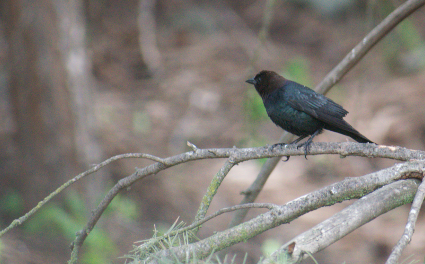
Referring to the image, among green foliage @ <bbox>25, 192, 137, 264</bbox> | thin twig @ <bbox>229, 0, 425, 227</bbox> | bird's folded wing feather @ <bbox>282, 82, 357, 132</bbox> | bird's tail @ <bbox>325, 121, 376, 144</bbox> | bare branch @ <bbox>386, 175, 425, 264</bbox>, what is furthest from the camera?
green foliage @ <bbox>25, 192, 137, 264</bbox>

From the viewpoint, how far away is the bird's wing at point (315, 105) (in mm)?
3457

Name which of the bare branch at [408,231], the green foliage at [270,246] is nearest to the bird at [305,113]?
the bare branch at [408,231]

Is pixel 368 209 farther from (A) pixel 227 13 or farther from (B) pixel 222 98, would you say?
(A) pixel 227 13

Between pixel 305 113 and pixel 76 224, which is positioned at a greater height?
pixel 76 224

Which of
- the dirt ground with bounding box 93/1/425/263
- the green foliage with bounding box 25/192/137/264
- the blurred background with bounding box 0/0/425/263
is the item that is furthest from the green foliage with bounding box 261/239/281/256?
the green foliage with bounding box 25/192/137/264

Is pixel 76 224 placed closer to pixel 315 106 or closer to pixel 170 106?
pixel 315 106

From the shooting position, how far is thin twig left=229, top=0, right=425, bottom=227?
277 cm

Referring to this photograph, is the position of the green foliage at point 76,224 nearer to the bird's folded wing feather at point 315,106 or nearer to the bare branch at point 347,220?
the bird's folded wing feather at point 315,106

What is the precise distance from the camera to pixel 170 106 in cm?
937

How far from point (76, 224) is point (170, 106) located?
4560 millimetres

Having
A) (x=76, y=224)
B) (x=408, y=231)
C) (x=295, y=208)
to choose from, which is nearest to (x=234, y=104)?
(x=76, y=224)

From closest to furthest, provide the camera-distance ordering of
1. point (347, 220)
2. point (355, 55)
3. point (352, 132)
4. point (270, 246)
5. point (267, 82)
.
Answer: point (347, 220)
point (355, 55)
point (352, 132)
point (267, 82)
point (270, 246)

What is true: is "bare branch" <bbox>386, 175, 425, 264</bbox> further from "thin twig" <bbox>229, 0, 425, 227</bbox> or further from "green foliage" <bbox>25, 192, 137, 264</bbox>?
"green foliage" <bbox>25, 192, 137, 264</bbox>

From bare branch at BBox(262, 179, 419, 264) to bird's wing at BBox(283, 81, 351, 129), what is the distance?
141 cm
